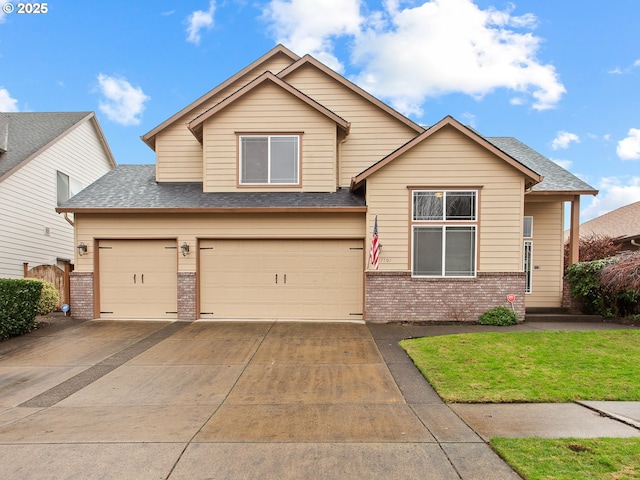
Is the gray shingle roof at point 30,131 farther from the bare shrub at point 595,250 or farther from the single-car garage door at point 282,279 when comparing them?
the bare shrub at point 595,250

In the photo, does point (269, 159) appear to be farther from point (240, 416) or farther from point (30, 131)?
point (30, 131)

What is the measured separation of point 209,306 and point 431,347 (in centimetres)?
647

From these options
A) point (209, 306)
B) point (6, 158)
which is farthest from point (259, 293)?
point (6, 158)

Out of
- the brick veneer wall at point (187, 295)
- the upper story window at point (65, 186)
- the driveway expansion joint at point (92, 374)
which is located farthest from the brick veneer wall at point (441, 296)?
the upper story window at point (65, 186)

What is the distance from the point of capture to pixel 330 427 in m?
4.35

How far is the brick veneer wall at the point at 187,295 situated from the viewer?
35.7ft

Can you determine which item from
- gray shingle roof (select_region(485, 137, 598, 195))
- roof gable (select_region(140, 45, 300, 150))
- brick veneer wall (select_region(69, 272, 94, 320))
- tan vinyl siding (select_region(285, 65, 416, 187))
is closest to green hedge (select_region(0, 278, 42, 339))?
brick veneer wall (select_region(69, 272, 94, 320))

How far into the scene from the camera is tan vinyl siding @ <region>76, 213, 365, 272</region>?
1082cm

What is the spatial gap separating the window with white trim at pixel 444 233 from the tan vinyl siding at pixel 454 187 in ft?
0.59

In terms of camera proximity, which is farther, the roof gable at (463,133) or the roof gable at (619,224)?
the roof gable at (619,224)

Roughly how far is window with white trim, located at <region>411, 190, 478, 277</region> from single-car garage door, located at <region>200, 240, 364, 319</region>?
5.58ft

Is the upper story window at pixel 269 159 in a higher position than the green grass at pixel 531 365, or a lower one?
higher

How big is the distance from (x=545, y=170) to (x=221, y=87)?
37.2 ft

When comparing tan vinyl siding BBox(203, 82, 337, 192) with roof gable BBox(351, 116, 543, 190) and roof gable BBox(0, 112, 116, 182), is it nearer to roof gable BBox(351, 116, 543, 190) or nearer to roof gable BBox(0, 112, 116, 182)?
roof gable BBox(351, 116, 543, 190)
